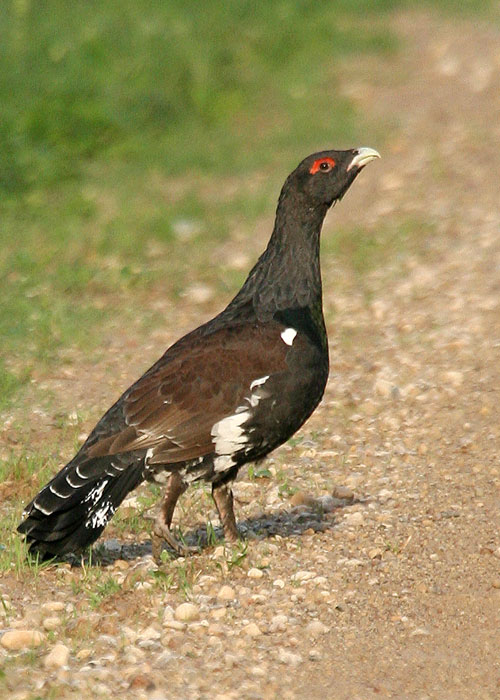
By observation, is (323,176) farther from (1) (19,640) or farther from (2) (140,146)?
(2) (140,146)

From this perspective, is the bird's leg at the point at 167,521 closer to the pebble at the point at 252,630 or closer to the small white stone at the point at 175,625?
the small white stone at the point at 175,625

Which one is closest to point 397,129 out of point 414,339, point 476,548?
point 414,339

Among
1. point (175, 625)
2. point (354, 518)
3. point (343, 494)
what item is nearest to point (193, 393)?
point (175, 625)

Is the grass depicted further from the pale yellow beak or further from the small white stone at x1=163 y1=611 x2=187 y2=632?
the pale yellow beak

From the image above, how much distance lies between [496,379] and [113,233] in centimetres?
460

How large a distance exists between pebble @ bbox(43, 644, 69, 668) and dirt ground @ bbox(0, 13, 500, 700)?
0.02 metres

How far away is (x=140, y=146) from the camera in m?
14.5

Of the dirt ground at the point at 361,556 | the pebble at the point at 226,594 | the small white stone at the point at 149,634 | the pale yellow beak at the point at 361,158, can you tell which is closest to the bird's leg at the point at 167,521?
the dirt ground at the point at 361,556

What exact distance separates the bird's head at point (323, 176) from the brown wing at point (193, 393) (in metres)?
0.88

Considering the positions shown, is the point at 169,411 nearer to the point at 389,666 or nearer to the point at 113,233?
the point at 389,666

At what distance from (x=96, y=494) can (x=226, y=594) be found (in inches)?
31.4

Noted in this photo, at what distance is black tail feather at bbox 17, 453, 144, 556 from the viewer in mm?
6469

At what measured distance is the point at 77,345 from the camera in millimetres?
10344

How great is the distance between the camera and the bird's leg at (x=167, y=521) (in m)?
6.82
